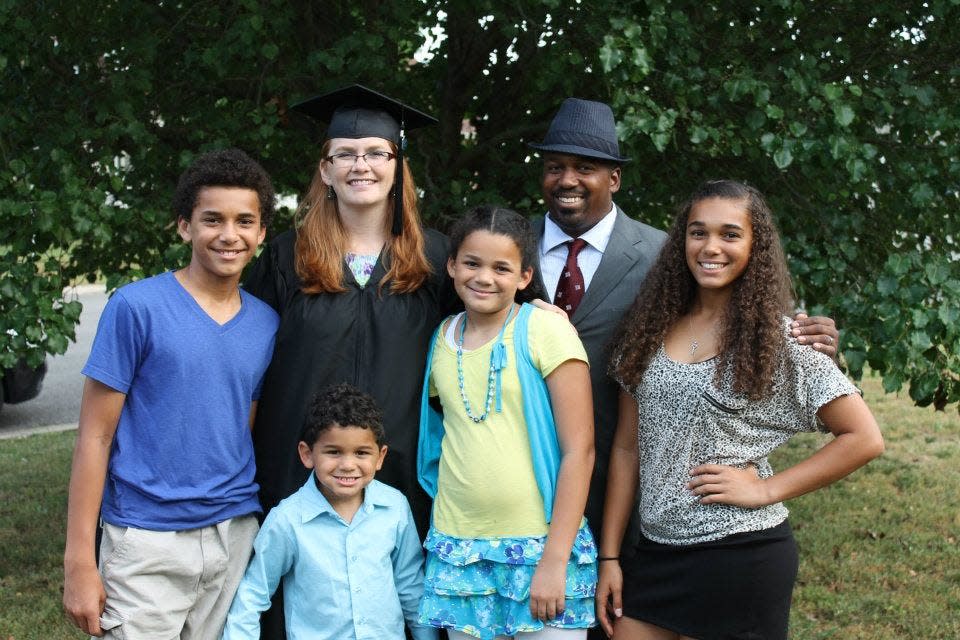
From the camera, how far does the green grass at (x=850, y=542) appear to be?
213 inches

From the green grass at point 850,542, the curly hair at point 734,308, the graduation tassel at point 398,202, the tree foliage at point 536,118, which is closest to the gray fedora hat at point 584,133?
the tree foliage at point 536,118

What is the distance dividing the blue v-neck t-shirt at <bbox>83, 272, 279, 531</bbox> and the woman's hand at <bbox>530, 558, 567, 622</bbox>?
0.87 meters

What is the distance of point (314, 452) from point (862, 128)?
10.6ft

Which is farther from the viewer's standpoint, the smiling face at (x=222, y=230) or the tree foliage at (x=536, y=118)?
the tree foliage at (x=536, y=118)

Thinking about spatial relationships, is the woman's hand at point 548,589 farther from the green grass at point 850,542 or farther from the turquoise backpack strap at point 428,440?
the green grass at point 850,542

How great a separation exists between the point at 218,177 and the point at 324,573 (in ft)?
3.76

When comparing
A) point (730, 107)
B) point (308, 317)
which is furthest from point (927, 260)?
point (308, 317)

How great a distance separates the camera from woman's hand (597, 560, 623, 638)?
9.68 ft

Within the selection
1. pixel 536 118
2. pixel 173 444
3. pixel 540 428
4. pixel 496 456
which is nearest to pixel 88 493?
pixel 173 444

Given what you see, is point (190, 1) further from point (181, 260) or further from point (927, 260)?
point (927, 260)

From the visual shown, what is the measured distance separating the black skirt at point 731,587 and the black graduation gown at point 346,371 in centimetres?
78

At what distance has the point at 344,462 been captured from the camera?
2965 mm

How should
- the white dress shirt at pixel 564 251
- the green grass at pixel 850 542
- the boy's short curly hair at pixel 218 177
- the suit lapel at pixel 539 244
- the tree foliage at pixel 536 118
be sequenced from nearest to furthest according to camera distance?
the boy's short curly hair at pixel 218 177 → the suit lapel at pixel 539 244 → the white dress shirt at pixel 564 251 → the tree foliage at pixel 536 118 → the green grass at pixel 850 542

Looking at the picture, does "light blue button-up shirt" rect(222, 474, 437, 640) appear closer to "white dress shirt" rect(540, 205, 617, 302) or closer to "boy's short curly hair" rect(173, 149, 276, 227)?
"boy's short curly hair" rect(173, 149, 276, 227)
